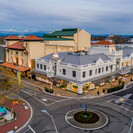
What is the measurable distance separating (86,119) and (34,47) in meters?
42.1

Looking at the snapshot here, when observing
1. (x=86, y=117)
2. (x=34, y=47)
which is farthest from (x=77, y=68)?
(x=34, y=47)

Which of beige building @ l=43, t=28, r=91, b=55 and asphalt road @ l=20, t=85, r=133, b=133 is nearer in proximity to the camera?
asphalt road @ l=20, t=85, r=133, b=133

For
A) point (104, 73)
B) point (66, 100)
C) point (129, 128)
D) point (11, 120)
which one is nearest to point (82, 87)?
point (66, 100)

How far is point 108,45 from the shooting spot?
58.2 meters

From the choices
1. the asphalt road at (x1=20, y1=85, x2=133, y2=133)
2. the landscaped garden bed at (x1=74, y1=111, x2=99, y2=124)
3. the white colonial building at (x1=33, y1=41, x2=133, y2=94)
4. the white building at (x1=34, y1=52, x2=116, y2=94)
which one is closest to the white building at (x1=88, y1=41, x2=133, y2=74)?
the white colonial building at (x1=33, y1=41, x2=133, y2=94)

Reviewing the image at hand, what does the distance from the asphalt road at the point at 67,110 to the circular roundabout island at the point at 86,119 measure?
90 centimetres

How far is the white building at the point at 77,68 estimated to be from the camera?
42.6 metres

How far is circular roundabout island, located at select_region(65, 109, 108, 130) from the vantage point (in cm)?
2662

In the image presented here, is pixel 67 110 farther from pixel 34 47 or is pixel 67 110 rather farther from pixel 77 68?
pixel 34 47

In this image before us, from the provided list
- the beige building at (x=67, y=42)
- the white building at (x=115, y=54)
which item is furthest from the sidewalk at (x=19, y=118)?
the beige building at (x=67, y=42)

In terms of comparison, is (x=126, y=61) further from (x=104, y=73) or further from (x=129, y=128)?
(x=129, y=128)

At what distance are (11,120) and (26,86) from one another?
22.7 meters

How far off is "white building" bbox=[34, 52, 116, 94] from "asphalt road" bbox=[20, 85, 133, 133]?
6483 mm

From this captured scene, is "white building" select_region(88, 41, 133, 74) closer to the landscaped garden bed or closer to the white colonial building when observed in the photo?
the white colonial building
